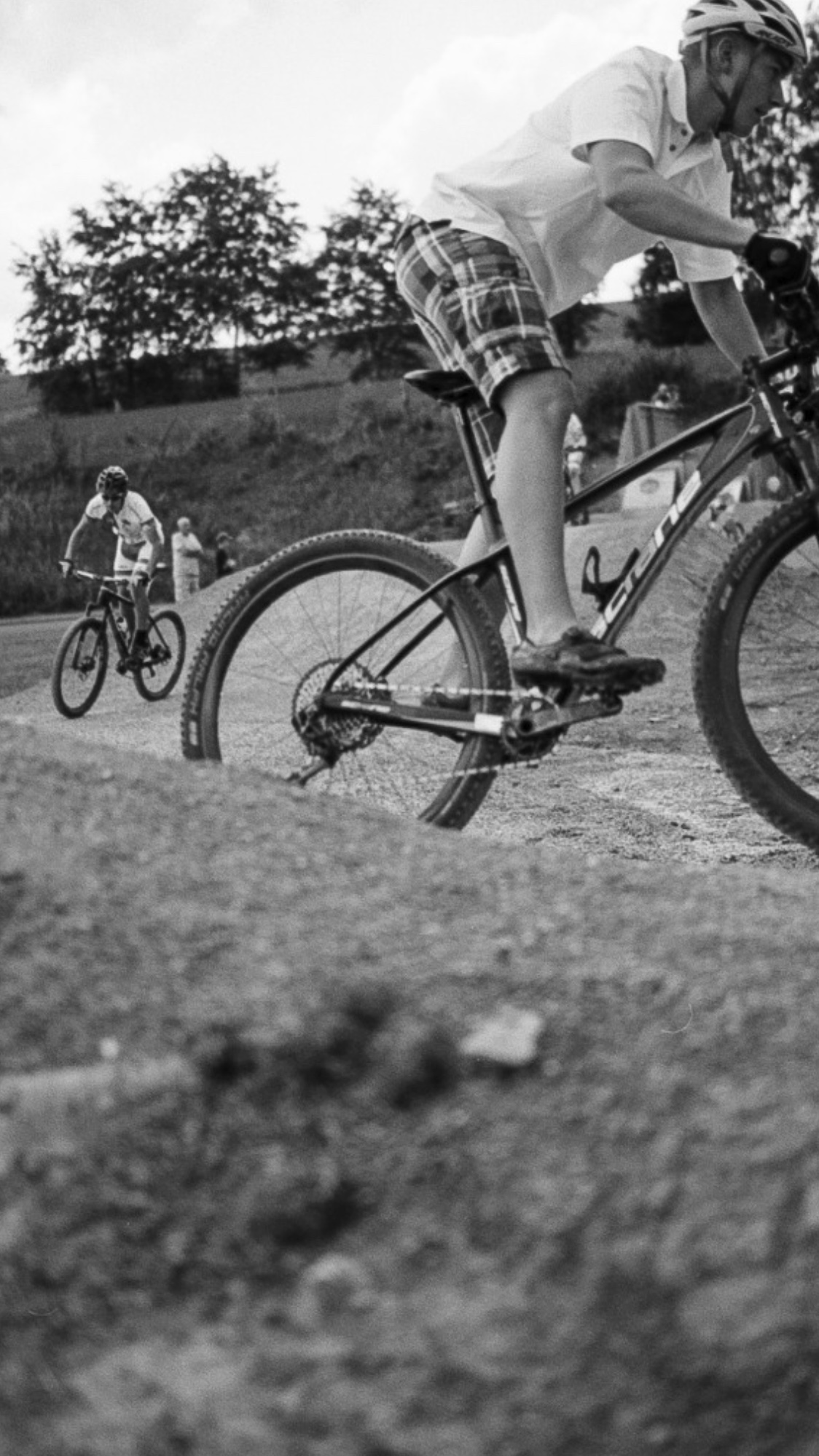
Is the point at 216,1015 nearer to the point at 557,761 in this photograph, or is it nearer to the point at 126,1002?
the point at 126,1002

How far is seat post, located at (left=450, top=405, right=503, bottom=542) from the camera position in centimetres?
344

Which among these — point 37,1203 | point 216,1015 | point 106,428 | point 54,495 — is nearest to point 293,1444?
point 37,1203

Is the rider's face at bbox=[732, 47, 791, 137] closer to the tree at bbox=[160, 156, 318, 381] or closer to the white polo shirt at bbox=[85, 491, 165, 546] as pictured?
the white polo shirt at bbox=[85, 491, 165, 546]

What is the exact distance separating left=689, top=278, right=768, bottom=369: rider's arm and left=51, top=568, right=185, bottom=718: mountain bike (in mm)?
7059

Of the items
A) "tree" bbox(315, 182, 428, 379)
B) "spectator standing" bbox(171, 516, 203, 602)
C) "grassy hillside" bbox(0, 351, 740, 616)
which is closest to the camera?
"spectator standing" bbox(171, 516, 203, 602)

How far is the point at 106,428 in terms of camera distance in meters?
45.4

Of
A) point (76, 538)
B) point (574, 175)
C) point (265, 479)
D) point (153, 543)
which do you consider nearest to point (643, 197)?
point (574, 175)

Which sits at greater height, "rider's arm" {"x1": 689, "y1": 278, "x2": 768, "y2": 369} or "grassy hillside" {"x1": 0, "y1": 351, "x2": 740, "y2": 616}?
"grassy hillside" {"x1": 0, "y1": 351, "x2": 740, "y2": 616}

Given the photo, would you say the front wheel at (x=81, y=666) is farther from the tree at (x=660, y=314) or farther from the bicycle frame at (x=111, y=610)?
the tree at (x=660, y=314)

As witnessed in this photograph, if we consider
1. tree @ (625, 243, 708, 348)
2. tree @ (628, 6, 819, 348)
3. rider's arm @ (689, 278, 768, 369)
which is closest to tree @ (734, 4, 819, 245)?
tree @ (628, 6, 819, 348)

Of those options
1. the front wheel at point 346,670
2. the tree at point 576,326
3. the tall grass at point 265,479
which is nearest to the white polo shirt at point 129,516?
the front wheel at point 346,670

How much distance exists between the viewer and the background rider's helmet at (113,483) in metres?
11.0

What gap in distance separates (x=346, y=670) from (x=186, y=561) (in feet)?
51.0

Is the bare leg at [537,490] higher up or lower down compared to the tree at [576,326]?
lower down
